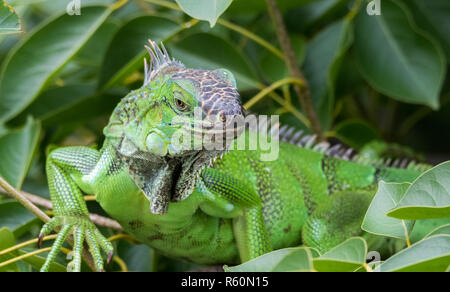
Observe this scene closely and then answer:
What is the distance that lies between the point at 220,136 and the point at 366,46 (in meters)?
2.15

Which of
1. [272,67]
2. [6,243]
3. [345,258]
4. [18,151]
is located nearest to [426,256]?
[345,258]

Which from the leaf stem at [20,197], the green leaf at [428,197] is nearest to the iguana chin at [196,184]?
the leaf stem at [20,197]

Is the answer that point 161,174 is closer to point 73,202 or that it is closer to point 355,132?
point 73,202

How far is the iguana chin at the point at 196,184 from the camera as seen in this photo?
6.81 ft

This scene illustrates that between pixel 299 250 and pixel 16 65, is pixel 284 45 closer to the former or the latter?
pixel 16 65

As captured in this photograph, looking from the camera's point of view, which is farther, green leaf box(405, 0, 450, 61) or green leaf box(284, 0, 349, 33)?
green leaf box(405, 0, 450, 61)

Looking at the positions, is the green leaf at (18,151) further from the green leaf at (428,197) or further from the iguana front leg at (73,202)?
the green leaf at (428,197)

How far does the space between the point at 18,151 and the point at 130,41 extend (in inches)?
34.2

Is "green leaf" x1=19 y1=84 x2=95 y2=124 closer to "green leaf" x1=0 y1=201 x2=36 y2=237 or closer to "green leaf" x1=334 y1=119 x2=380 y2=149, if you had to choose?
"green leaf" x1=0 y1=201 x2=36 y2=237

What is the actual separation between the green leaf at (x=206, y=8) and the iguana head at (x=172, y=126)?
0.68ft

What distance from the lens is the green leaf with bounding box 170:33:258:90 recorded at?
10.9 feet

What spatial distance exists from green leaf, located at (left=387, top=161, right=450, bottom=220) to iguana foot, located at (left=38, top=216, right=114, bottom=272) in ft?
3.85

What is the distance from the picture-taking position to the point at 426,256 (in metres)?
1.57

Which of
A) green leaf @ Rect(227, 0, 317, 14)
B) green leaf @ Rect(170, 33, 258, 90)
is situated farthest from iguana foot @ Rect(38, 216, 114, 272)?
green leaf @ Rect(227, 0, 317, 14)
